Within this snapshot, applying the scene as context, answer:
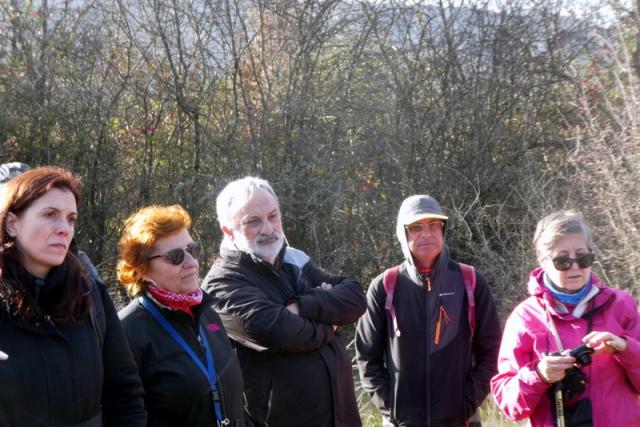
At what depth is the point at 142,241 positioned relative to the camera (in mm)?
3939

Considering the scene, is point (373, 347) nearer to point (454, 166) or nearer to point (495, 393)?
point (495, 393)

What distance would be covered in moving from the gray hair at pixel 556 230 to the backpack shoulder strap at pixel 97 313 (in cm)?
199

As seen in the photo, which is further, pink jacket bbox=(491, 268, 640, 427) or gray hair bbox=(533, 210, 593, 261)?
gray hair bbox=(533, 210, 593, 261)

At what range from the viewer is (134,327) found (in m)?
3.73

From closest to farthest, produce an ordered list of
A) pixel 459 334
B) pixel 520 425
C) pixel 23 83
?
pixel 459 334 → pixel 520 425 → pixel 23 83

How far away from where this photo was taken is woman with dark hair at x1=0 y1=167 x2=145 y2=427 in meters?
2.87

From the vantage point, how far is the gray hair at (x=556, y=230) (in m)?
3.93

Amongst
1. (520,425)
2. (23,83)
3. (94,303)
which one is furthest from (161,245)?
(23,83)

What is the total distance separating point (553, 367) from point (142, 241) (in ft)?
6.17

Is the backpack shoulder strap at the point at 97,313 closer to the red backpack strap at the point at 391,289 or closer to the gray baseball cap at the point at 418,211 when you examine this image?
the red backpack strap at the point at 391,289

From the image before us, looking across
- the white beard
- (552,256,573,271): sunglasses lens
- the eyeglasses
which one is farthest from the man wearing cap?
(552,256,573,271): sunglasses lens

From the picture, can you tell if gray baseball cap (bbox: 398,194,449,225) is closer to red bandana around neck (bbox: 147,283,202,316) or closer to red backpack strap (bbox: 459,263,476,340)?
red backpack strap (bbox: 459,263,476,340)

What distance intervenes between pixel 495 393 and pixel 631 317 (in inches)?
27.2

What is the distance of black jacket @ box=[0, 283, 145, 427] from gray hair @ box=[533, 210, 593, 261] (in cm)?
196
